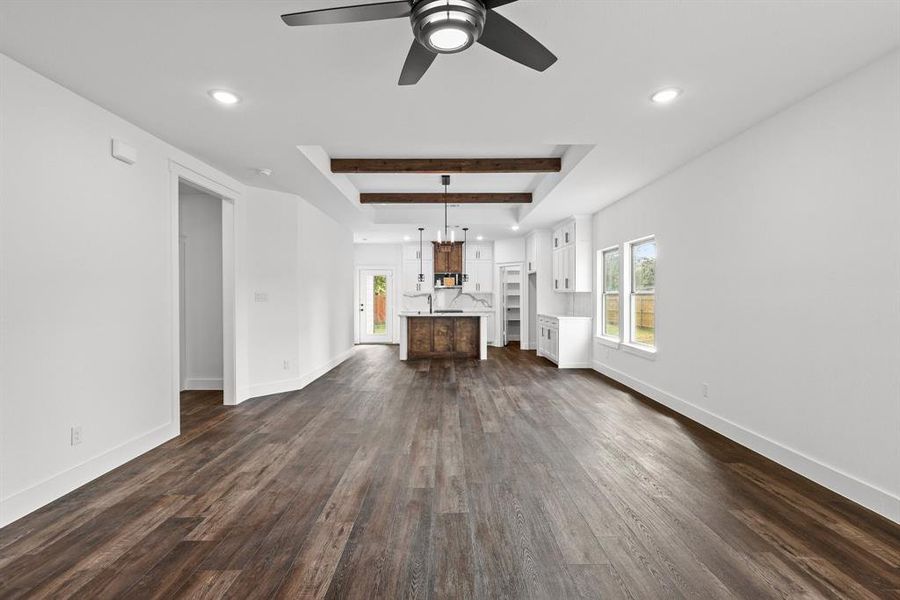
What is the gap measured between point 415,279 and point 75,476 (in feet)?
26.9

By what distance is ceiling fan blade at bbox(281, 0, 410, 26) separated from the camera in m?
1.62

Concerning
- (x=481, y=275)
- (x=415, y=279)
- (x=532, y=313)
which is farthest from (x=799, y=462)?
(x=415, y=279)

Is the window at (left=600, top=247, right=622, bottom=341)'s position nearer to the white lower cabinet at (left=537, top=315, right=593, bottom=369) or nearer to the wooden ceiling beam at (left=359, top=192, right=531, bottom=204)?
the white lower cabinet at (left=537, top=315, right=593, bottom=369)

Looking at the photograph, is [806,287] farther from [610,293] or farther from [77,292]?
[77,292]

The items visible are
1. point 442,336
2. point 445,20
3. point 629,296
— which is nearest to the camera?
point 445,20

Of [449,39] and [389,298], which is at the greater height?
[449,39]

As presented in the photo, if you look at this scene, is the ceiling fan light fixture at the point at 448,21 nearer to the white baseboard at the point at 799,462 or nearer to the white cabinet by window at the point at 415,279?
the white baseboard at the point at 799,462

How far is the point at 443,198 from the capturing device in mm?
6605

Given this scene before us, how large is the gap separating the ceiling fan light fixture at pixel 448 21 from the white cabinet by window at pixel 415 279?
8807 mm

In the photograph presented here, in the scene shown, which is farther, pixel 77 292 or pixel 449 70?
pixel 77 292

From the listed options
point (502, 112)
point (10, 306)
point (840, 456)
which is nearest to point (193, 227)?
point (10, 306)

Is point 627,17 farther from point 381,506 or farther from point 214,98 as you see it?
point 381,506

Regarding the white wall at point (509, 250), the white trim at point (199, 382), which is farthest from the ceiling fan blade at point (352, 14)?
the white wall at point (509, 250)

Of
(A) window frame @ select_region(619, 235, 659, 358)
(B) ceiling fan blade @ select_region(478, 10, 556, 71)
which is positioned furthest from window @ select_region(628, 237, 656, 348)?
(B) ceiling fan blade @ select_region(478, 10, 556, 71)
